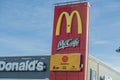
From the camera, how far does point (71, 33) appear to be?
3192 cm

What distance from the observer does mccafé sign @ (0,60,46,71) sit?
132ft

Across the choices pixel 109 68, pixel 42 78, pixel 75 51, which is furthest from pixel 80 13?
pixel 109 68

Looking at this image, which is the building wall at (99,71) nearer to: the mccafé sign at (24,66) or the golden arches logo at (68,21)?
the mccafé sign at (24,66)

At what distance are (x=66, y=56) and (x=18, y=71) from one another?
1091 centimetres

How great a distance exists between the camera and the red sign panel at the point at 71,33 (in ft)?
103

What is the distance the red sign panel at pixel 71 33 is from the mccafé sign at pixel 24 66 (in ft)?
26.7

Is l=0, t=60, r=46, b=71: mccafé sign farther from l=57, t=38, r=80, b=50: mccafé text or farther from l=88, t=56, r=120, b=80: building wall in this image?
l=57, t=38, r=80, b=50: mccafé text

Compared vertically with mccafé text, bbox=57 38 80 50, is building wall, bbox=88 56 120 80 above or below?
below

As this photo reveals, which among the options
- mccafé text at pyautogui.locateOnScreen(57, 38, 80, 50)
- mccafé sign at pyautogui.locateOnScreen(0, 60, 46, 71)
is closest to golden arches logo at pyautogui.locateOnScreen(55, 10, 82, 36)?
mccafé text at pyautogui.locateOnScreen(57, 38, 80, 50)

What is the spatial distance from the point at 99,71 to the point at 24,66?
29.5 feet

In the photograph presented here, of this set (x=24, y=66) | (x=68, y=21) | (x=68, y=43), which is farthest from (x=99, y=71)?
(x=68, y=21)

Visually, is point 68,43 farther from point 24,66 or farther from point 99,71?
point 99,71

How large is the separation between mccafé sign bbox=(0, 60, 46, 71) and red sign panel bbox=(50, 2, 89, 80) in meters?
8.15

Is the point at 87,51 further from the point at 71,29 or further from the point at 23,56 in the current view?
the point at 23,56
